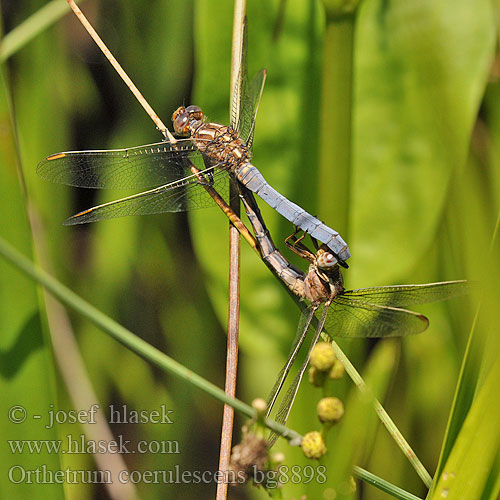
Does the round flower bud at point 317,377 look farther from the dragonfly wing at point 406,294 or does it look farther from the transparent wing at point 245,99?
the transparent wing at point 245,99

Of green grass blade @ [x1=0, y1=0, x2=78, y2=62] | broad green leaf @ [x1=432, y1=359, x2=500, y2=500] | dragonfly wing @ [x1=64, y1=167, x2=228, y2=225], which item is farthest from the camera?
green grass blade @ [x1=0, y1=0, x2=78, y2=62]

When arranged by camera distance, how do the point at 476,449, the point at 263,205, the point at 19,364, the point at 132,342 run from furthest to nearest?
1. the point at 263,205
2. the point at 19,364
3. the point at 132,342
4. the point at 476,449

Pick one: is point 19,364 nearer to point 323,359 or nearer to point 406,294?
point 323,359

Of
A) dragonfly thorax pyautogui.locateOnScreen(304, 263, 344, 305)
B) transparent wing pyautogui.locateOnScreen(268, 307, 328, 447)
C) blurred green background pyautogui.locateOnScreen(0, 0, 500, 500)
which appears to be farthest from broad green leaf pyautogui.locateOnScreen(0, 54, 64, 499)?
dragonfly thorax pyautogui.locateOnScreen(304, 263, 344, 305)

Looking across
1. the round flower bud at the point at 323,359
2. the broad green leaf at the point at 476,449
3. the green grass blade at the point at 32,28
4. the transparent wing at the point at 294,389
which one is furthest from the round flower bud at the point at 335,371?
the green grass blade at the point at 32,28

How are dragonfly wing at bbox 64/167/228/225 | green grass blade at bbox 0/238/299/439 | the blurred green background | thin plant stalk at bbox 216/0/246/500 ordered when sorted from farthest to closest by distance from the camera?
dragonfly wing at bbox 64/167/228/225, the blurred green background, thin plant stalk at bbox 216/0/246/500, green grass blade at bbox 0/238/299/439

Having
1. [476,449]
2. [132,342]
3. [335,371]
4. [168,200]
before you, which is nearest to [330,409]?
[335,371]

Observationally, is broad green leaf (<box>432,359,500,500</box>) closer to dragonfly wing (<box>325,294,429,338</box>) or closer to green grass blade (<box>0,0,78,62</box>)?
dragonfly wing (<box>325,294,429,338</box>)
